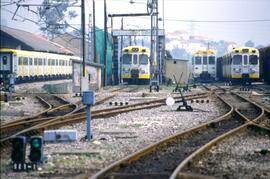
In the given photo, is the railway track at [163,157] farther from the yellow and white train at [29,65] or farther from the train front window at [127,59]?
the train front window at [127,59]

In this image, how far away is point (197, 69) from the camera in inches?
1810

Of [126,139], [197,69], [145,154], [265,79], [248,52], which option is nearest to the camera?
[145,154]

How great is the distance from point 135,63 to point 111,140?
93.5ft

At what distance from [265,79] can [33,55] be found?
18466 mm

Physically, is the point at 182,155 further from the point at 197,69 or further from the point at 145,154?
the point at 197,69

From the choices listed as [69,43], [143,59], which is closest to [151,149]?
[143,59]

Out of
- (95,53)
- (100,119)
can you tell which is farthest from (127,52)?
(100,119)

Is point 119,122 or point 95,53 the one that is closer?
point 119,122

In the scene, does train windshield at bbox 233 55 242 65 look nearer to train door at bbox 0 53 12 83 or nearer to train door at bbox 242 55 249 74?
train door at bbox 242 55 249 74

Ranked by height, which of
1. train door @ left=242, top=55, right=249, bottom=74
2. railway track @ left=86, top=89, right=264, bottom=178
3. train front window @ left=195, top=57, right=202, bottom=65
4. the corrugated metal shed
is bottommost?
railway track @ left=86, top=89, right=264, bottom=178

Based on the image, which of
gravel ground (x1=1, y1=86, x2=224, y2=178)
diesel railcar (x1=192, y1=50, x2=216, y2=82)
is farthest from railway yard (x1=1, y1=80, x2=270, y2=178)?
diesel railcar (x1=192, y1=50, x2=216, y2=82)

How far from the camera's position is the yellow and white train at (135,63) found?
37906 millimetres

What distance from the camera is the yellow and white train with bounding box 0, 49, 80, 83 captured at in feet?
115

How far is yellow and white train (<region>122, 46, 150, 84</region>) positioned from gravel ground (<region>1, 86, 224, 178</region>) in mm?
21819
